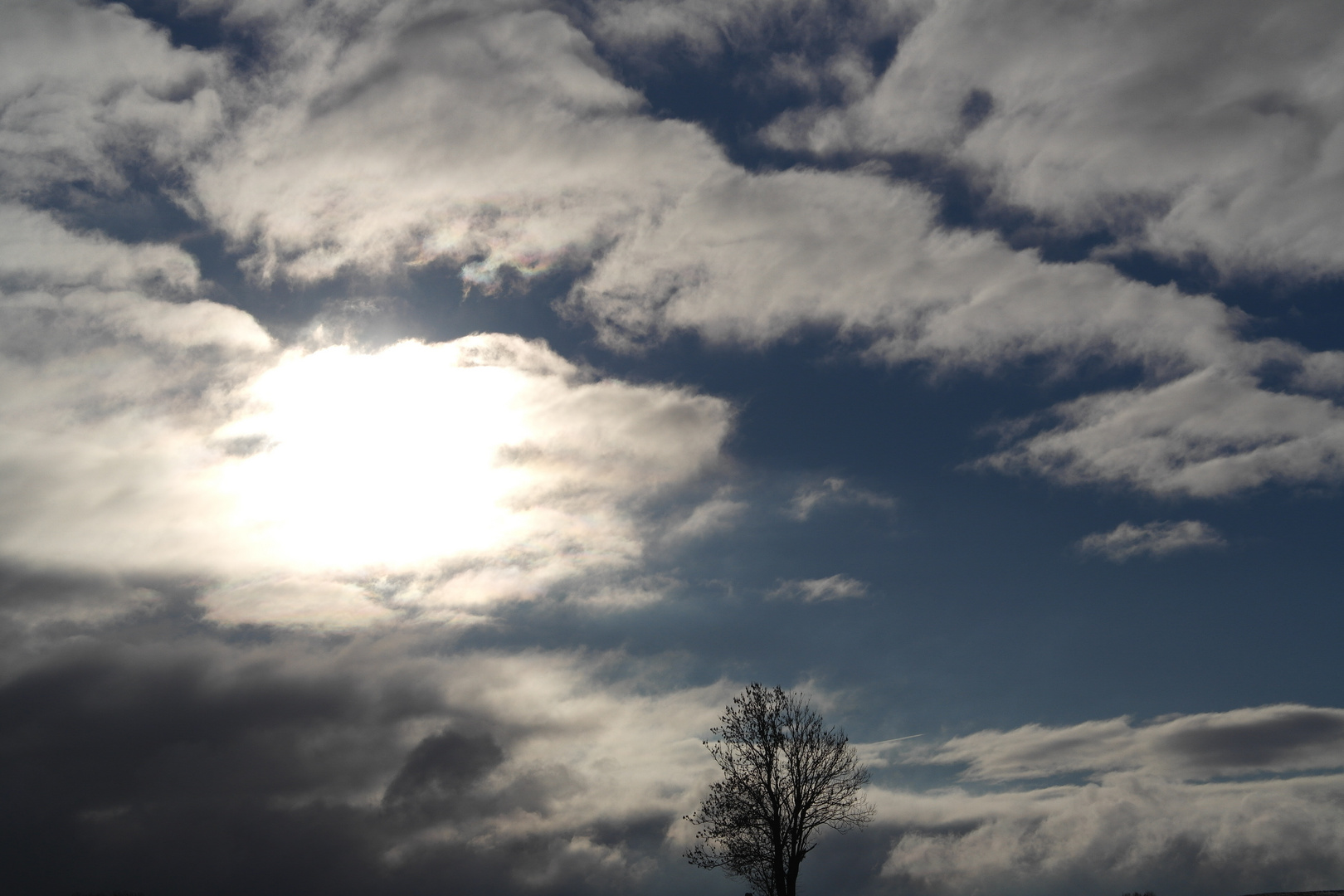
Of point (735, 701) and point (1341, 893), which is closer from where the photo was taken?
point (1341, 893)

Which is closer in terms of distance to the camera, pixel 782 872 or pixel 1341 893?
pixel 1341 893

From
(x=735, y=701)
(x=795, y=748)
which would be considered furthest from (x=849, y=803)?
(x=735, y=701)

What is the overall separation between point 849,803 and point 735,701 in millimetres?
10104

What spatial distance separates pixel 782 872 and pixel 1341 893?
31.7 metres

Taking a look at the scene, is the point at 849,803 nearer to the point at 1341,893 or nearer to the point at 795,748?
the point at 795,748

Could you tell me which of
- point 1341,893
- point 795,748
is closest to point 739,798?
point 795,748

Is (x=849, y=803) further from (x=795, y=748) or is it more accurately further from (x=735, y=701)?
(x=735, y=701)

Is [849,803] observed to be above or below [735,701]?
below

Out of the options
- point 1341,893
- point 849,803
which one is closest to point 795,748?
point 849,803

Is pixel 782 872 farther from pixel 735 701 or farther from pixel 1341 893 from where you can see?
pixel 1341 893

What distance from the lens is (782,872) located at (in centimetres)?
6750

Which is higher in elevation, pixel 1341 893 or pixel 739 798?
pixel 739 798

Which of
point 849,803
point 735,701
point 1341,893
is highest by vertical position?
point 735,701

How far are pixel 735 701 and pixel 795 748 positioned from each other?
5106 mm
